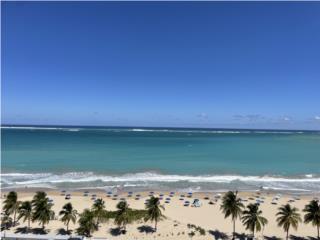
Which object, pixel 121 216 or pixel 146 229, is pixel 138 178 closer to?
pixel 146 229

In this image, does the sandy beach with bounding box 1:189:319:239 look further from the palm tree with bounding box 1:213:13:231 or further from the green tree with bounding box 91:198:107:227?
the green tree with bounding box 91:198:107:227

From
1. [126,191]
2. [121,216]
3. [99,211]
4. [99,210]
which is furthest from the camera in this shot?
[126,191]

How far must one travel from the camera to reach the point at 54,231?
106 feet

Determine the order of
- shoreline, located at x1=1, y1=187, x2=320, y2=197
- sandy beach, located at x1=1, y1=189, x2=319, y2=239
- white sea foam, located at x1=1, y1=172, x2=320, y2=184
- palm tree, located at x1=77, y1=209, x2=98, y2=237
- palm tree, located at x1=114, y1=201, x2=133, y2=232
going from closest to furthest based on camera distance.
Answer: palm tree, located at x1=77, y1=209, x2=98, y2=237 → palm tree, located at x1=114, y1=201, x2=133, y2=232 → sandy beach, located at x1=1, y1=189, x2=319, y2=239 → shoreline, located at x1=1, y1=187, x2=320, y2=197 → white sea foam, located at x1=1, y1=172, x2=320, y2=184

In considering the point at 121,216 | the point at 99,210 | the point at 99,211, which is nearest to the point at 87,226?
the point at 99,210

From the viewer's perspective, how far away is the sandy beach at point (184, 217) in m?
32.5

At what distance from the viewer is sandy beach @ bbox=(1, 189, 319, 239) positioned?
107 feet

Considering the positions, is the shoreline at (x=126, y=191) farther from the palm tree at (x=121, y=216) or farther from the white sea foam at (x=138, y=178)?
the palm tree at (x=121, y=216)

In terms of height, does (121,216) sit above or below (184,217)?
above

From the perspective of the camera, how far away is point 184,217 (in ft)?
131

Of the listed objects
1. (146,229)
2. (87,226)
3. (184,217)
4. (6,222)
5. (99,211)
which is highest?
(99,211)

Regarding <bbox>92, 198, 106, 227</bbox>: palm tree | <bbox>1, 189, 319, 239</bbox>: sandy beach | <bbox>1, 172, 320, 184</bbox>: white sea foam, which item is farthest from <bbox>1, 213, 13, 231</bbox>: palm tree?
<bbox>1, 172, 320, 184</bbox>: white sea foam

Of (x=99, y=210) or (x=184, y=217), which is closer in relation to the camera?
(x=99, y=210)

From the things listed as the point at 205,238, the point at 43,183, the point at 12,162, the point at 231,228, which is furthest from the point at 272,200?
the point at 12,162
